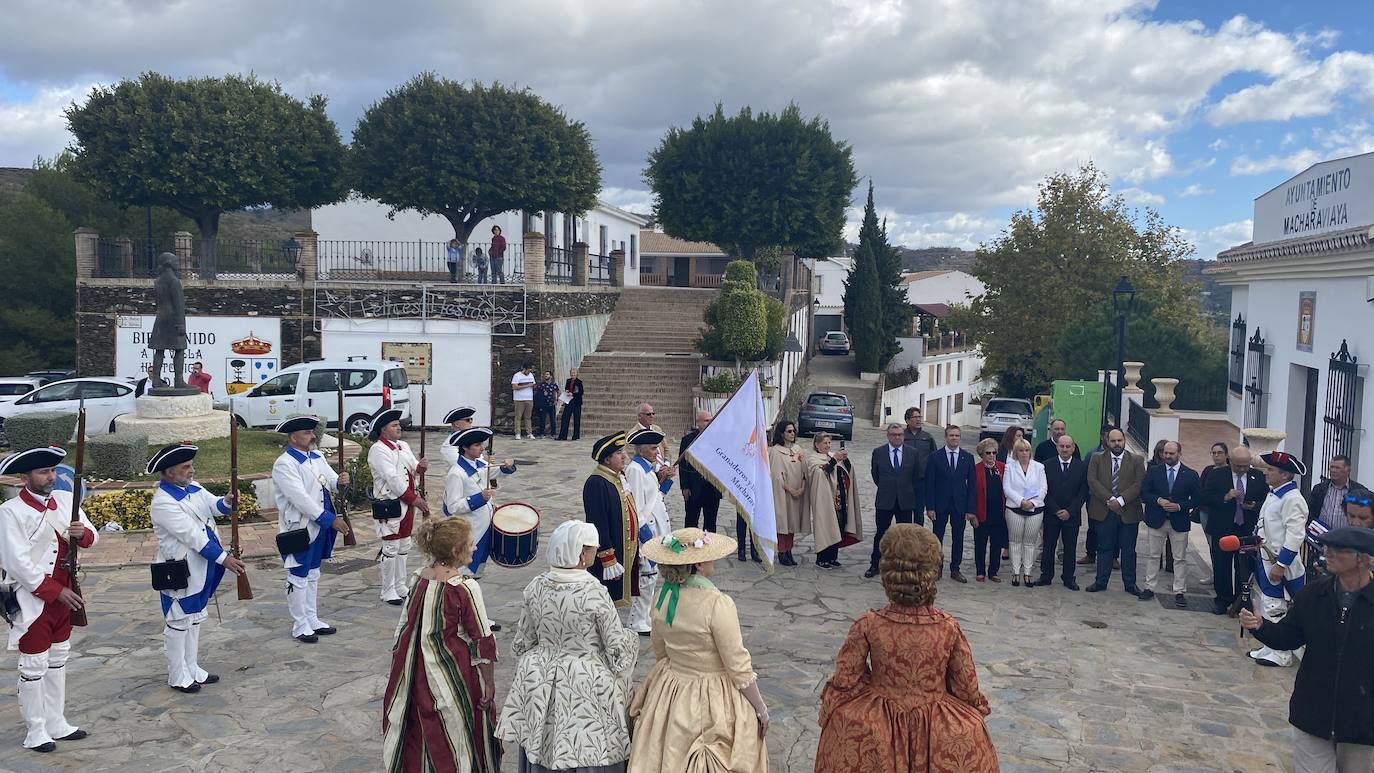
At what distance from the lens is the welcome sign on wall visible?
23.7 metres

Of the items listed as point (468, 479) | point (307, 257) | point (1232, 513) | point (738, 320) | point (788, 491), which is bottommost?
point (788, 491)

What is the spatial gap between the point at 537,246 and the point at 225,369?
25.3ft

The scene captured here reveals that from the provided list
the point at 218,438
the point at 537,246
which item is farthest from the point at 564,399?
the point at 218,438

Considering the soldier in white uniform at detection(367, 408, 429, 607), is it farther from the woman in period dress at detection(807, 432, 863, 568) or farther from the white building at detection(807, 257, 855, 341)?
the white building at detection(807, 257, 855, 341)

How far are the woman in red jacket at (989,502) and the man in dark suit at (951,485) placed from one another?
6cm

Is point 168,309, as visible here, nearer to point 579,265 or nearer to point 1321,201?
point 579,265

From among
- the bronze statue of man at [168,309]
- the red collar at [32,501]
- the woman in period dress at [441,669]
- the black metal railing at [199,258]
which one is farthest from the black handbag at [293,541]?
the black metal railing at [199,258]

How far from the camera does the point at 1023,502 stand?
34.3 feet

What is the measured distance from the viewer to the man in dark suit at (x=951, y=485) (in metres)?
10.7

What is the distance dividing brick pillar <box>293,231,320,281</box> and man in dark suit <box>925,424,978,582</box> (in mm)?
17602

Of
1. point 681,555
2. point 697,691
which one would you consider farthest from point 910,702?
point 681,555

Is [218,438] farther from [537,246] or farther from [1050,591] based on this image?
Answer: [1050,591]

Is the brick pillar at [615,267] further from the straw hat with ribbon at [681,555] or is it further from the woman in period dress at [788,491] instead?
the straw hat with ribbon at [681,555]

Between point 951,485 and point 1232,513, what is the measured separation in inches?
103
